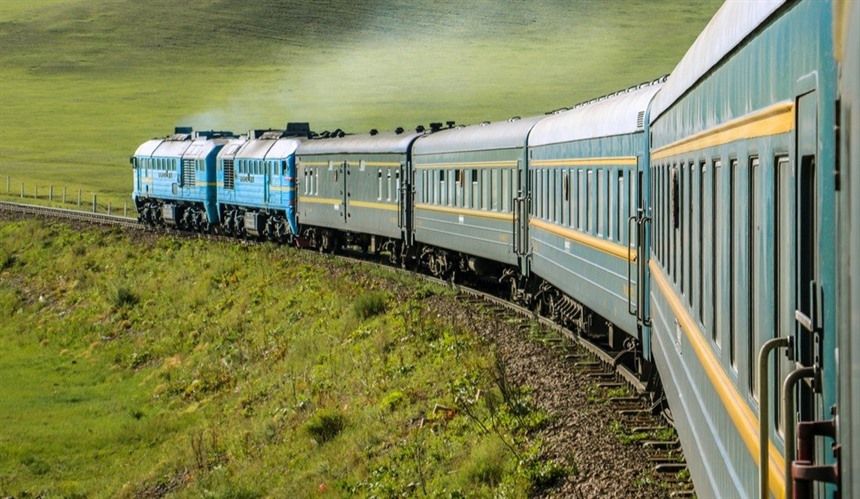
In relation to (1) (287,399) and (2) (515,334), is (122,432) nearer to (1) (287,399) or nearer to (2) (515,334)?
(1) (287,399)

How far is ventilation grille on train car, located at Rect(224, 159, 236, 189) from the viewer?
46.1 metres

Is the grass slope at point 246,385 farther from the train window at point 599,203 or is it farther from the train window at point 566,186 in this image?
the train window at point 566,186

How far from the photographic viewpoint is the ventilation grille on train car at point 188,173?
163ft

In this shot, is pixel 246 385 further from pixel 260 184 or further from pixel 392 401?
Answer: pixel 260 184

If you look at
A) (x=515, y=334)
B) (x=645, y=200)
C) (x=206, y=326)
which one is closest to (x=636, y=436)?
(x=645, y=200)

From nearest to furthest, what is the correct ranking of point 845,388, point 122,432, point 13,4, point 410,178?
1. point 845,388
2. point 122,432
3. point 410,178
4. point 13,4

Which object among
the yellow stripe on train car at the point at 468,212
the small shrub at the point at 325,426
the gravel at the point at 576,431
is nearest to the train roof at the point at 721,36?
the gravel at the point at 576,431

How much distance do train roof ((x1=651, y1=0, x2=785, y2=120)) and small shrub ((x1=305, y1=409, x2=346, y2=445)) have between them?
391 inches

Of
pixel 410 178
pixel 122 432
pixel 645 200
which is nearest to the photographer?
pixel 645 200

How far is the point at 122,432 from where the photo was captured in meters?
25.0

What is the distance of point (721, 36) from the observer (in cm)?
580

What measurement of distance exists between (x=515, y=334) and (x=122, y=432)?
858cm

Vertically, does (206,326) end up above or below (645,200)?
below

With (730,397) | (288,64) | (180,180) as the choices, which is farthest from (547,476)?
(288,64)
